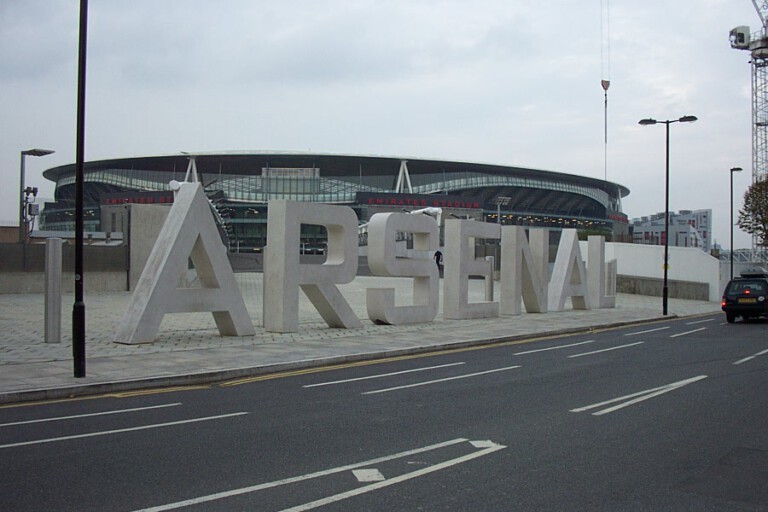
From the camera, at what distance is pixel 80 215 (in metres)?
11.7

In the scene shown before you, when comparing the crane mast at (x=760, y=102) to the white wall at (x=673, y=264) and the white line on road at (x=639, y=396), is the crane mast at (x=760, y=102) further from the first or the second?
the white line on road at (x=639, y=396)

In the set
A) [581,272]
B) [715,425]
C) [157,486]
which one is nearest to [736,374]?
[715,425]

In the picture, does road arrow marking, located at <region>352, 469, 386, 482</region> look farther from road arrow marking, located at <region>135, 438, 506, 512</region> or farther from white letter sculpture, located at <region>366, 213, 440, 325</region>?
white letter sculpture, located at <region>366, 213, 440, 325</region>

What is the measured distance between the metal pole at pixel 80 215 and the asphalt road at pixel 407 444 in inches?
52.7

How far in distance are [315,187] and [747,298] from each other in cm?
8283

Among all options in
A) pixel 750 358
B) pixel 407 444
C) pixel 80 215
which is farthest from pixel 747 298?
pixel 80 215

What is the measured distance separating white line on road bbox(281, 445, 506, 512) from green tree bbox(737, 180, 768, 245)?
159 ft

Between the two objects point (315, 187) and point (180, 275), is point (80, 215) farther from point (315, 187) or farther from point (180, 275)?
point (315, 187)

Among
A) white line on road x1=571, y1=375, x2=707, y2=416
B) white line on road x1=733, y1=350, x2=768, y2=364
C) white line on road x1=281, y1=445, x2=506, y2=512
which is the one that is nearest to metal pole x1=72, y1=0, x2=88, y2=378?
white line on road x1=281, y1=445, x2=506, y2=512

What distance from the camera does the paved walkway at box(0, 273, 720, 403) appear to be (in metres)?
11.5

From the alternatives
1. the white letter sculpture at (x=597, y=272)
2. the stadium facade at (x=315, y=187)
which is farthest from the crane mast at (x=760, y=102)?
the white letter sculpture at (x=597, y=272)

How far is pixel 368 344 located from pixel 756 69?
76539 mm

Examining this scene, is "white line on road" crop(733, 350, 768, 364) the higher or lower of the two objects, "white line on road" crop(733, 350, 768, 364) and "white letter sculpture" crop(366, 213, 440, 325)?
the lower

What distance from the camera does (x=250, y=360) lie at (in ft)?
45.2
